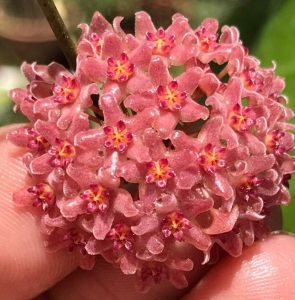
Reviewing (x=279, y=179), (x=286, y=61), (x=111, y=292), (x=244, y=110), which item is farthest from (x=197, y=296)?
(x=286, y=61)

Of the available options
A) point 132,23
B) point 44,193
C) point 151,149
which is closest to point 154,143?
point 151,149

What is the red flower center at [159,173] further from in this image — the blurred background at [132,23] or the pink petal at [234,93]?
the blurred background at [132,23]

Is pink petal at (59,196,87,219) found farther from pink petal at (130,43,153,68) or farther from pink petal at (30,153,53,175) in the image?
pink petal at (130,43,153,68)

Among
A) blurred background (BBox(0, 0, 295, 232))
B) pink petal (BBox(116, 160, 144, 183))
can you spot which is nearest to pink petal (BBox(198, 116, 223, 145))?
pink petal (BBox(116, 160, 144, 183))

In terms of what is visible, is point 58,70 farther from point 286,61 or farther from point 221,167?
point 286,61

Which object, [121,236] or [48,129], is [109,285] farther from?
[48,129]
